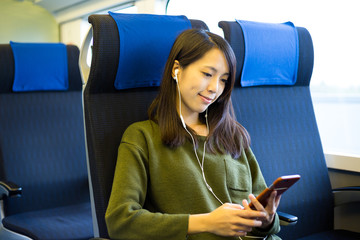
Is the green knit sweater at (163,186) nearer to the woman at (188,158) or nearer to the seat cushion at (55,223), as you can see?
the woman at (188,158)

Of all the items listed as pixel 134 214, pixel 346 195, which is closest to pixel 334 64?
pixel 346 195

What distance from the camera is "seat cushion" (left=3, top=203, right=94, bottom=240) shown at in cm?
179

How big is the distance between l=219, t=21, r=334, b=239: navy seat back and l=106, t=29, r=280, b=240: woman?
0.26 metres

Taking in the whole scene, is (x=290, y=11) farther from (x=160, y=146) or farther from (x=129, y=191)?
(x=129, y=191)

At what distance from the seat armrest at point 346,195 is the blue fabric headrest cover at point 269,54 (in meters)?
0.49

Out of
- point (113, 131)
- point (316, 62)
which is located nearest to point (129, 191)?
point (113, 131)

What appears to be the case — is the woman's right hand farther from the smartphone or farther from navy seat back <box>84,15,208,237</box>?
navy seat back <box>84,15,208,237</box>

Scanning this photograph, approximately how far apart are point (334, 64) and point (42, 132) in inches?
59.2

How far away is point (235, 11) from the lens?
2602 mm

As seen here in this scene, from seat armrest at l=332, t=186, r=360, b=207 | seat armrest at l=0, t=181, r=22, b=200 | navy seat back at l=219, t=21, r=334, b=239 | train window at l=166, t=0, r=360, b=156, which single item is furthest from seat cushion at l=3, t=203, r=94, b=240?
train window at l=166, t=0, r=360, b=156

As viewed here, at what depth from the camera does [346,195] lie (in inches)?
70.0

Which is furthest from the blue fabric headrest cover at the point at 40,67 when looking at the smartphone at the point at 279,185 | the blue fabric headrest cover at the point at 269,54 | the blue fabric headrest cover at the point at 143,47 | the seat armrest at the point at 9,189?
the smartphone at the point at 279,185

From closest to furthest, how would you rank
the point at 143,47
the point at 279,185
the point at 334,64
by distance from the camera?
the point at 279,185 → the point at 143,47 → the point at 334,64

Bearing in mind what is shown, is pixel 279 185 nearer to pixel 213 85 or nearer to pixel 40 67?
pixel 213 85
